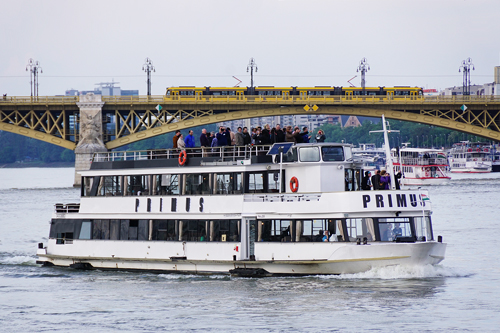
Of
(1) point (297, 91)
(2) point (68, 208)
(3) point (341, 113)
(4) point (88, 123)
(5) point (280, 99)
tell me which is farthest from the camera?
(1) point (297, 91)

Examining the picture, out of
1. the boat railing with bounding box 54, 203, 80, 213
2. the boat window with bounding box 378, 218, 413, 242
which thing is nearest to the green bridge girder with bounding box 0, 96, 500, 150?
the boat railing with bounding box 54, 203, 80, 213

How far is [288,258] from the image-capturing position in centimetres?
2619

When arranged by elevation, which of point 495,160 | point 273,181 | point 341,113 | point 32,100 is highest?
point 32,100

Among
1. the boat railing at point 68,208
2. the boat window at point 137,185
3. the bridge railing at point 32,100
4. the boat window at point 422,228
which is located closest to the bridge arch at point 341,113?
the bridge railing at point 32,100

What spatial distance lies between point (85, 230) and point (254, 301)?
865 cm

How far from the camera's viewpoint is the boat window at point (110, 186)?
97.8ft

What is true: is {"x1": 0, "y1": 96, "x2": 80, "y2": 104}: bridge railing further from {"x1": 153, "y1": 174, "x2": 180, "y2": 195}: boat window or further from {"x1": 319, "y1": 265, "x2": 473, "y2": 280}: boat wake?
{"x1": 319, "y1": 265, "x2": 473, "y2": 280}: boat wake

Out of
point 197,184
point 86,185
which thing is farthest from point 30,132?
point 197,184

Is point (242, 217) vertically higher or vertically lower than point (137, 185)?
lower

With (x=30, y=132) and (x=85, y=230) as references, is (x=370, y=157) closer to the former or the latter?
(x=85, y=230)

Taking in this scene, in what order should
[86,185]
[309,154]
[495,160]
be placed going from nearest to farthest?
[309,154], [86,185], [495,160]

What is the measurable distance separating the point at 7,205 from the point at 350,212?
48294 millimetres

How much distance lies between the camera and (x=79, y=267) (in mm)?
30078

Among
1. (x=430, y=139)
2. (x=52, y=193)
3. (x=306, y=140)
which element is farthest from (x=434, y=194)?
(x=430, y=139)
